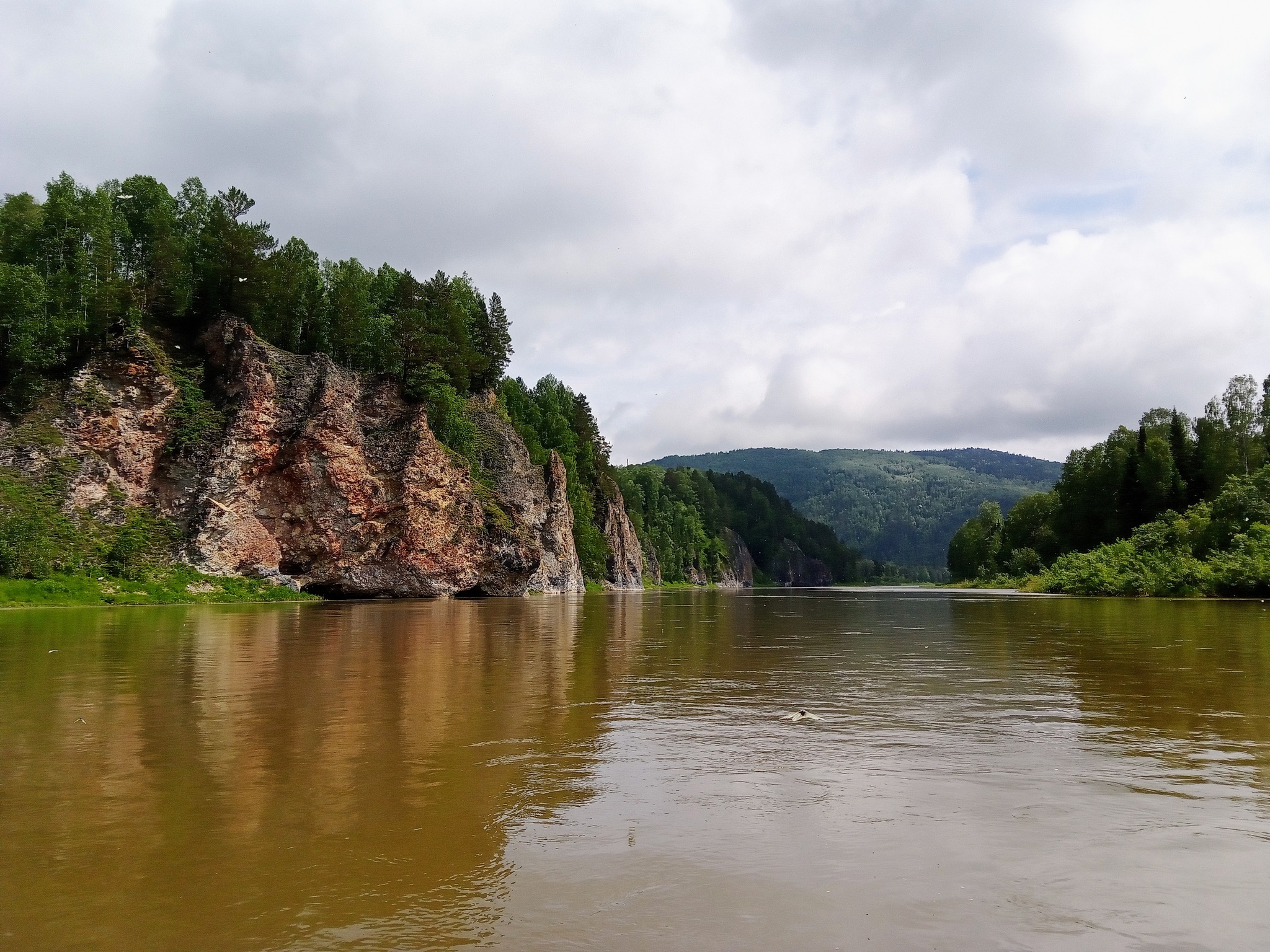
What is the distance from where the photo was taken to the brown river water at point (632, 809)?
4.82 meters

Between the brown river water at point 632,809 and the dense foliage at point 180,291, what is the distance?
47.4 m

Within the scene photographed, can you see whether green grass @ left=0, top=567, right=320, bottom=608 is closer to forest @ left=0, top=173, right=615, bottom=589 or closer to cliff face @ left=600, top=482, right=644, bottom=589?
forest @ left=0, top=173, right=615, bottom=589

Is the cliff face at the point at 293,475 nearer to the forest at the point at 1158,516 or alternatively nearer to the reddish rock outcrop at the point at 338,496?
the reddish rock outcrop at the point at 338,496

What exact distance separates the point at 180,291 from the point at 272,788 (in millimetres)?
64349

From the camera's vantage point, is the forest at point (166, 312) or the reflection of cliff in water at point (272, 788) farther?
the forest at point (166, 312)

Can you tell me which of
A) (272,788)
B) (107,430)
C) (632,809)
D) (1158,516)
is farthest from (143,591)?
(1158,516)

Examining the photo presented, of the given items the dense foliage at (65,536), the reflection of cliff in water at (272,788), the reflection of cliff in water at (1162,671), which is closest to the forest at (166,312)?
the dense foliage at (65,536)

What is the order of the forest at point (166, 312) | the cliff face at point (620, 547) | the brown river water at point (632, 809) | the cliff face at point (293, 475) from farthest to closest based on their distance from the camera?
the cliff face at point (620, 547)
the cliff face at point (293, 475)
the forest at point (166, 312)
the brown river water at point (632, 809)

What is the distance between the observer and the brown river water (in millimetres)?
4820

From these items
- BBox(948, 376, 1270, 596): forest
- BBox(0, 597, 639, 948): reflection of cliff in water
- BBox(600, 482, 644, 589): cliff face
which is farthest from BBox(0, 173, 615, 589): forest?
BBox(948, 376, 1270, 596): forest

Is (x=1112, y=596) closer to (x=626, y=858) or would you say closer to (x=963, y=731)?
(x=963, y=731)

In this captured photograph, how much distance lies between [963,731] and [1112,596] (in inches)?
2306

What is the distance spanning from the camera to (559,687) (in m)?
14.6

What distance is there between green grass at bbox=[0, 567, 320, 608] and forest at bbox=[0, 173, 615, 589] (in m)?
1.38
